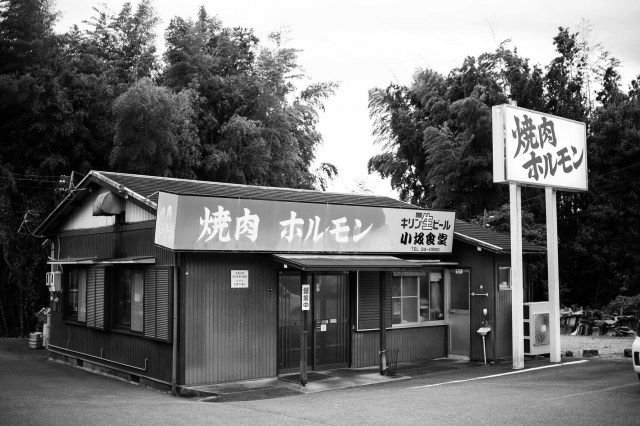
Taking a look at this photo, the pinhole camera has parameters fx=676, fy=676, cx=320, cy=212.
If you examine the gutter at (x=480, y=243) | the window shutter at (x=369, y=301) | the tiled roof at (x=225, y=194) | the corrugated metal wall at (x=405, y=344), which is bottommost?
the corrugated metal wall at (x=405, y=344)

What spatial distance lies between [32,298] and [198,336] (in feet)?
40.6

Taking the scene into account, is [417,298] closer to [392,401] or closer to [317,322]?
[317,322]

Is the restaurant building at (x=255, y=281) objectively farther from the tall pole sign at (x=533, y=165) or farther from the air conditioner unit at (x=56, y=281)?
the tall pole sign at (x=533, y=165)

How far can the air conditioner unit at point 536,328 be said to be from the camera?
15.4 m

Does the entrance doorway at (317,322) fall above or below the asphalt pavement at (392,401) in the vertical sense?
above

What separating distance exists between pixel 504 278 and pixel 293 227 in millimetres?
5397

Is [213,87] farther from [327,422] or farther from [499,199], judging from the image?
[327,422]

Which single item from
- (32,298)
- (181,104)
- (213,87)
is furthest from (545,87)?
(32,298)

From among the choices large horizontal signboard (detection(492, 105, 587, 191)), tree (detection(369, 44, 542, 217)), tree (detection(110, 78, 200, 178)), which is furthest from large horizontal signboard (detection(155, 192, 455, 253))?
tree (detection(369, 44, 542, 217))

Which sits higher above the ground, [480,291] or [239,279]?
[239,279]

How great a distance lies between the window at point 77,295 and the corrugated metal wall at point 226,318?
4744 mm

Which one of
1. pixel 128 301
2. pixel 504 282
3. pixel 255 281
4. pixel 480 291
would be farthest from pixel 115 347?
pixel 504 282

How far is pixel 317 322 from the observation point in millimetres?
13914

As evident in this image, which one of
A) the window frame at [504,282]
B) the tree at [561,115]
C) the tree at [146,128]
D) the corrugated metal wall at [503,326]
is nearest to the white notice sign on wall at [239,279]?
the window frame at [504,282]
